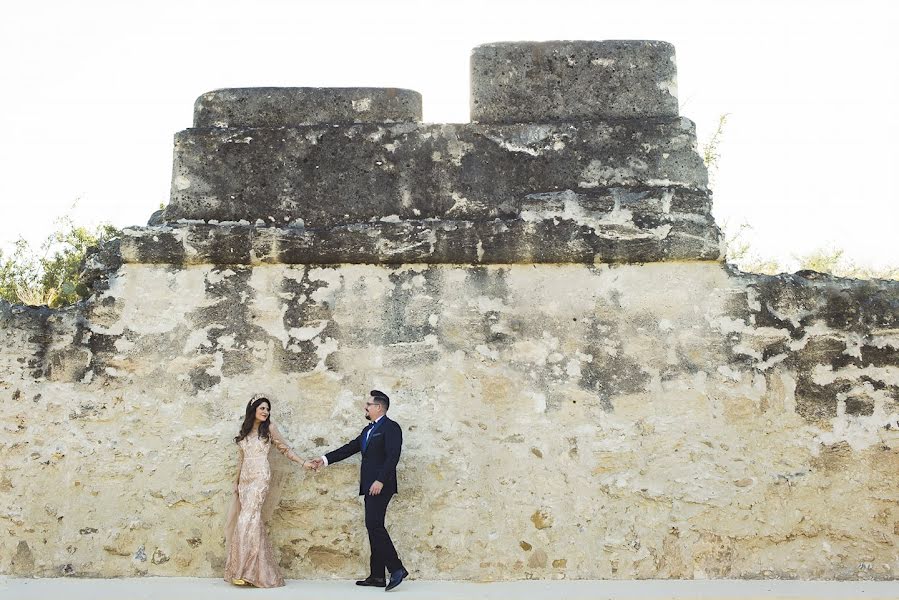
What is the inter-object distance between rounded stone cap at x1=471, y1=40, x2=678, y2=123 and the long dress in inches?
96.6

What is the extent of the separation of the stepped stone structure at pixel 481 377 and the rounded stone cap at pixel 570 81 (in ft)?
0.44

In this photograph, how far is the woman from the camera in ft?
16.5

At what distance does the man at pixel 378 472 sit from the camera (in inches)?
197

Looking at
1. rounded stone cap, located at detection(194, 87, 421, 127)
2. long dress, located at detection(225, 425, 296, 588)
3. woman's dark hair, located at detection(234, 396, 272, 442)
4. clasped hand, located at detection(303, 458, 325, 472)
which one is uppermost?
rounded stone cap, located at detection(194, 87, 421, 127)

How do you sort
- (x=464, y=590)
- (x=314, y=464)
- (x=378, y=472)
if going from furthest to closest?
1. (x=314, y=464)
2. (x=378, y=472)
3. (x=464, y=590)

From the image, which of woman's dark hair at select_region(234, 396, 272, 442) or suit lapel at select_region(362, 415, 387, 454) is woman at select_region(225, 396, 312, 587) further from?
suit lapel at select_region(362, 415, 387, 454)

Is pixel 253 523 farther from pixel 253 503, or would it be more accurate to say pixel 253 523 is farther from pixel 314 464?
pixel 314 464

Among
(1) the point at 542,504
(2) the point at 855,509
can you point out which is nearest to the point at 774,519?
(2) the point at 855,509

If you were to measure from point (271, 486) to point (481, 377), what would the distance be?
54.4 inches

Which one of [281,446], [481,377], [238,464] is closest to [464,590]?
[481,377]

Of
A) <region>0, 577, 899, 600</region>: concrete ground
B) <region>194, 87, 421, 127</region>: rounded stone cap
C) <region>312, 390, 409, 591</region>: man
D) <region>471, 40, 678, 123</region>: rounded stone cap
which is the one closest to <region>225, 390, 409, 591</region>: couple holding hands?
<region>312, 390, 409, 591</region>: man

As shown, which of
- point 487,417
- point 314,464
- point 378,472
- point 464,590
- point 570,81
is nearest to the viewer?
point 464,590

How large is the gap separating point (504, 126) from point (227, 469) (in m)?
2.69

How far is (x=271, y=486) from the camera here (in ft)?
17.3
